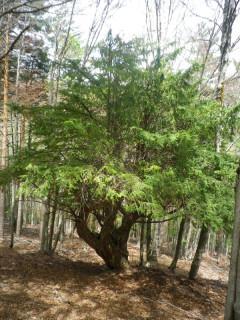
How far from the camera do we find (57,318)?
5.46 meters

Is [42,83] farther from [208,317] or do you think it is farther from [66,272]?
[208,317]

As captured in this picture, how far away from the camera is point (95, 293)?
707 centimetres

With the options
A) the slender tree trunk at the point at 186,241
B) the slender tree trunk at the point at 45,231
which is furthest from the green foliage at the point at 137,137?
the slender tree trunk at the point at 186,241

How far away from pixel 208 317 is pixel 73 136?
4911 mm

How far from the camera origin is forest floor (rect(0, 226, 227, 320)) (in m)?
5.92

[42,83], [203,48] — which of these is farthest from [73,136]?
[203,48]

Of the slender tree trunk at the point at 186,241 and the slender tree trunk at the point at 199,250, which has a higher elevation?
the slender tree trunk at the point at 199,250

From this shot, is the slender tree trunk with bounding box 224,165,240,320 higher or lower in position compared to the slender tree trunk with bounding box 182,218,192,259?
higher

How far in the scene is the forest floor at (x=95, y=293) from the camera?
592cm

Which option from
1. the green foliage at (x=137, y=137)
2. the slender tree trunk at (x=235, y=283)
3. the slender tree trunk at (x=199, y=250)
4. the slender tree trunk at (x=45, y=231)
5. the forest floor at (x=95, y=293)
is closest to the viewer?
the slender tree trunk at (x=235, y=283)

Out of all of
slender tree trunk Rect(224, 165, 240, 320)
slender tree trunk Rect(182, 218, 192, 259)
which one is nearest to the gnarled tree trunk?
slender tree trunk Rect(224, 165, 240, 320)

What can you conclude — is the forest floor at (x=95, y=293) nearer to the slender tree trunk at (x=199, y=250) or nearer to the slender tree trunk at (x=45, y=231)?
the slender tree trunk at (x=199, y=250)

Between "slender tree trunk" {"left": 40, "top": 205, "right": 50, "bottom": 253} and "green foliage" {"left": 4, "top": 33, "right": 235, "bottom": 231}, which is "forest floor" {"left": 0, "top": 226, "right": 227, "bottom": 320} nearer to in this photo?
"slender tree trunk" {"left": 40, "top": 205, "right": 50, "bottom": 253}

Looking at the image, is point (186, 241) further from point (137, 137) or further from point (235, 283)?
point (235, 283)
